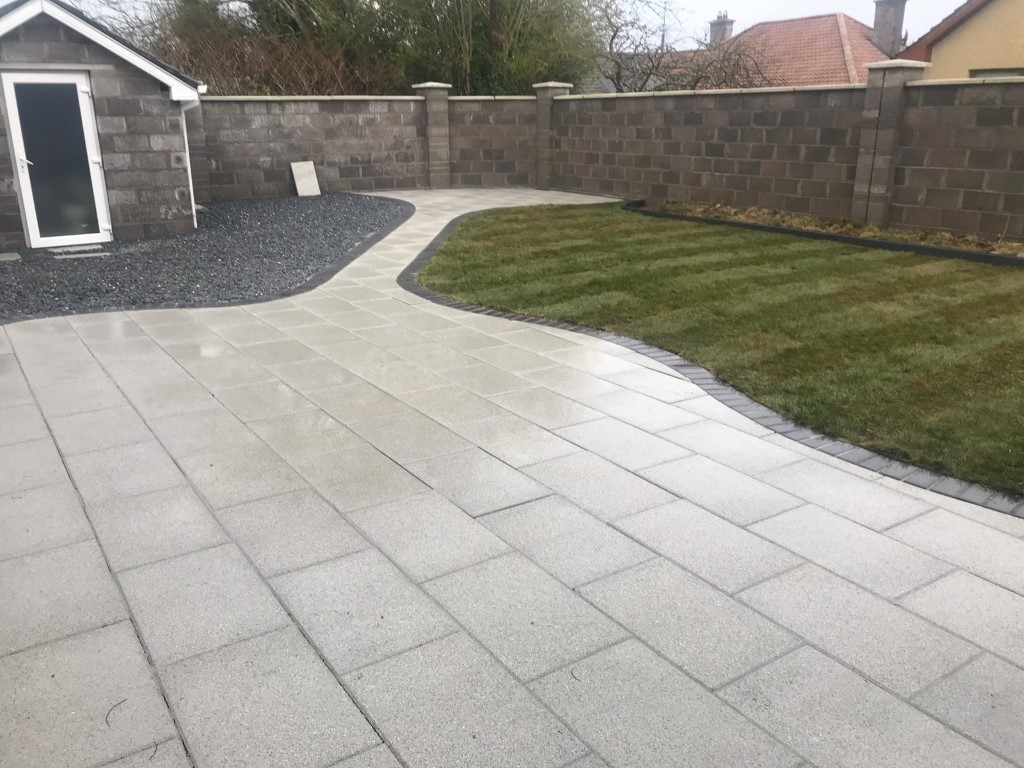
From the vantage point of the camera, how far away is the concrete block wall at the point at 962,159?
8.95 meters

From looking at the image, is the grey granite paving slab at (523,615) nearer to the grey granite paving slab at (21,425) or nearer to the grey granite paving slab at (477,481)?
the grey granite paving slab at (477,481)

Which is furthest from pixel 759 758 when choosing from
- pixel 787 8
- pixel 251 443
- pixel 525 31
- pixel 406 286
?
pixel 787 8

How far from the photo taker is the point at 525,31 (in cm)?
1758

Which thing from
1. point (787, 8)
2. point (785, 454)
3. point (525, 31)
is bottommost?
point (785, 454)

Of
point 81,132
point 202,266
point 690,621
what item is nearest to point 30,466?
point 690,621

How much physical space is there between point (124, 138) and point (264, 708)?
9.77 metres

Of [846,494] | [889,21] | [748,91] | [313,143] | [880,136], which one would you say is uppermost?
[889,21]

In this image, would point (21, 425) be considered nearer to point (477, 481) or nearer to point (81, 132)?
point (477, 481)

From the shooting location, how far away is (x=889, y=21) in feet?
99.5

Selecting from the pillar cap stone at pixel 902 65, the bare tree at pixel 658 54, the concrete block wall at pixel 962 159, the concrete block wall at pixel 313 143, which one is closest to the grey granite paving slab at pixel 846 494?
the concrete block wall at pixel 962 159

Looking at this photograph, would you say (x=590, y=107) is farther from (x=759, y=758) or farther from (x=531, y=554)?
(x=759, y=758)

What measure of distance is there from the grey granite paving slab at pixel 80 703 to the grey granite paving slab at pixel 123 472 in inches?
45.0

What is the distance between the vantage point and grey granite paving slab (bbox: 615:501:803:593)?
3031mm

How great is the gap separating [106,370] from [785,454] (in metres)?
4.33
